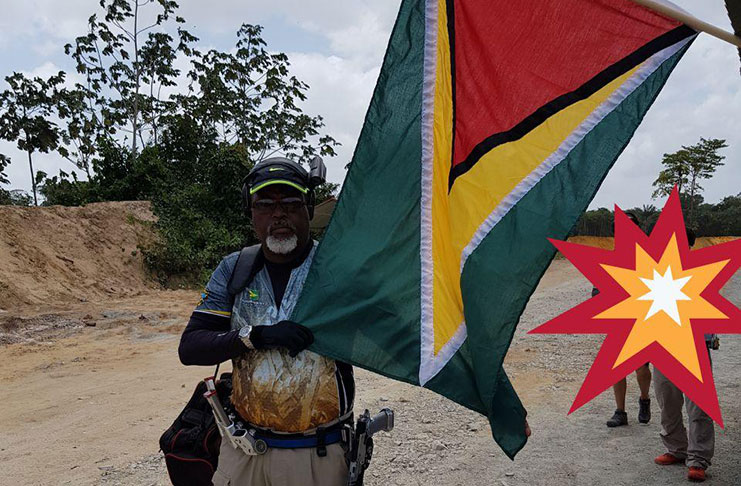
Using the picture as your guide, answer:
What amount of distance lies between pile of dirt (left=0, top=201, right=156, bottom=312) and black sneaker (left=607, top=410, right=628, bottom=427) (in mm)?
12737

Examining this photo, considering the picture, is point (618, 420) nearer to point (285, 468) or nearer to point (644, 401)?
point (644, 401)

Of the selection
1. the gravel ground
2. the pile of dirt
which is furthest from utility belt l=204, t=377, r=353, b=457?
the pile of dirt

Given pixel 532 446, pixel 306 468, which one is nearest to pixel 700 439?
pixel 532 446

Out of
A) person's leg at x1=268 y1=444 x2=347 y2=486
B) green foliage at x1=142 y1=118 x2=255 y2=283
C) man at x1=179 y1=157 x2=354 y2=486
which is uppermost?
green foliage at x1=142 y1=118 x2=255 y2=283

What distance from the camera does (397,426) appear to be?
18.7 ft

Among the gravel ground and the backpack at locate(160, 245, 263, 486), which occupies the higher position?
the backpack at locate(160, 245, 263, 486)

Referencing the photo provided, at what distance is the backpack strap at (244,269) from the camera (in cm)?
249

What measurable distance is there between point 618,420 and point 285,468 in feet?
14.0

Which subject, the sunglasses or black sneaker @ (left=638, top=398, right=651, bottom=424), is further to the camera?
black sneaker @ (left=638, top=398, right=651, bottom=424)

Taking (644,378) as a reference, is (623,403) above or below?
below

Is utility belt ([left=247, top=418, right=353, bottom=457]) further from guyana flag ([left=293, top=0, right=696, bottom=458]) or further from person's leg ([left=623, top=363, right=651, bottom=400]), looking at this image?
person's leg ([left=623, top=363, right=651, bottom=400])

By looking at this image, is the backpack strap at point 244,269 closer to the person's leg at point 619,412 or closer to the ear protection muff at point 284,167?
the ear protection muff at point 284,167

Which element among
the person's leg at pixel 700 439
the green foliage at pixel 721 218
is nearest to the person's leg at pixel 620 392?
the person's leg at pixel 700 439

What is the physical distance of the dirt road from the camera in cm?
467
